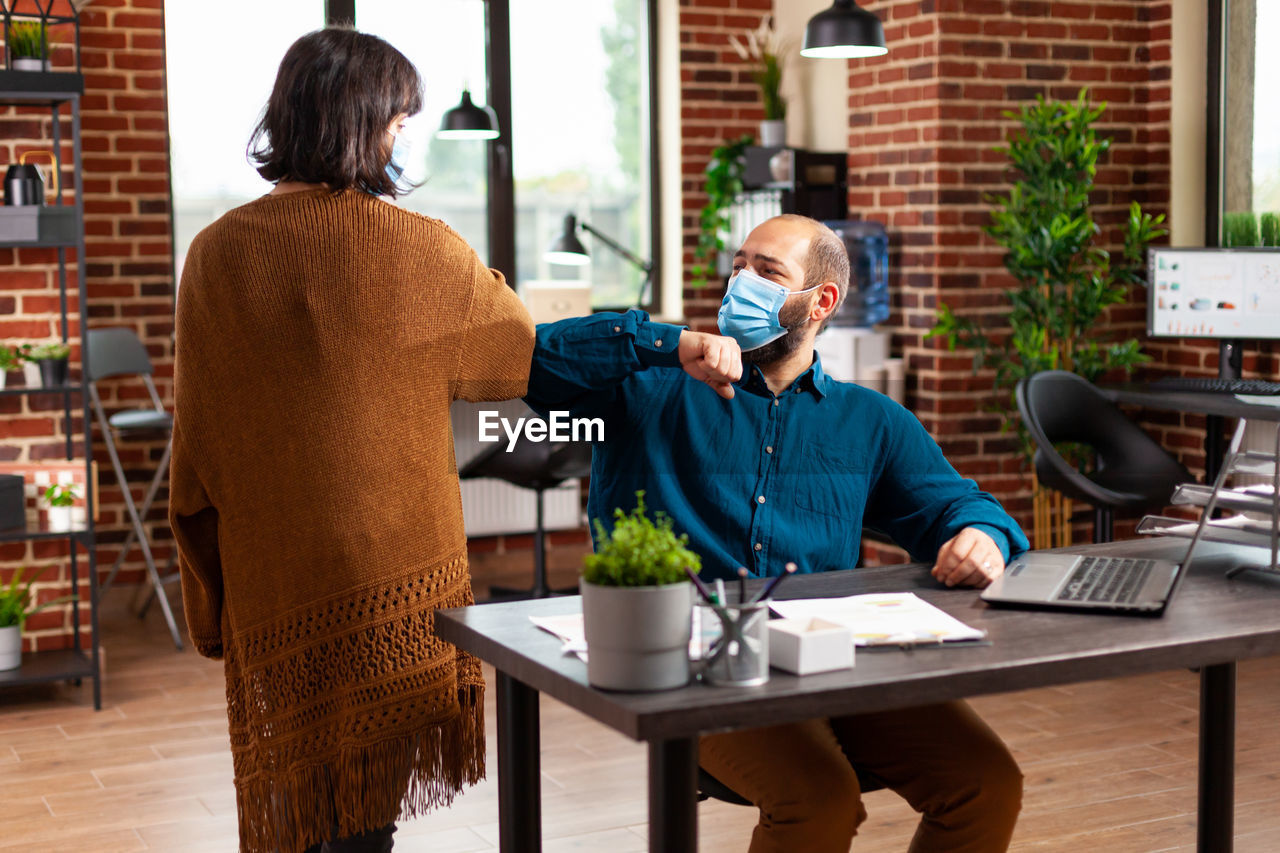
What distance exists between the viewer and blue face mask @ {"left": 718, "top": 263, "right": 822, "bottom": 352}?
221 centimetres

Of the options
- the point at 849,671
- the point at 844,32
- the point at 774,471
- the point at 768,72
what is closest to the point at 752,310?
the point at 774,471

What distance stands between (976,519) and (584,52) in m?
4.45

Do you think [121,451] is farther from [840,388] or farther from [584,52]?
[840,388]

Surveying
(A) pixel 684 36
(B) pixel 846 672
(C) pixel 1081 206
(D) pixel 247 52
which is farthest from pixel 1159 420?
(B) pixel 846 672

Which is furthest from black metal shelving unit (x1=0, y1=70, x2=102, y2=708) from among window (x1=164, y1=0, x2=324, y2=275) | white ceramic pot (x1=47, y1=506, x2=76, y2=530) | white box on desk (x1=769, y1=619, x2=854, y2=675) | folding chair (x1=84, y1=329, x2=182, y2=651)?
white box on desk (x1=769, y1=619, x2=854, y2=675)

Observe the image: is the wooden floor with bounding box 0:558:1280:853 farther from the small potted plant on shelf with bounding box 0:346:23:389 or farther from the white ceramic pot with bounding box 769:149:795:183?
the white ceramic pot with bounding box 769:149:795:183

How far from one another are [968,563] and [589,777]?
1.68 meters

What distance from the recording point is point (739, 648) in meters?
1.38

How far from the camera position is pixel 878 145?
206 inches

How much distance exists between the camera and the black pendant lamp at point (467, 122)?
17.4 feet

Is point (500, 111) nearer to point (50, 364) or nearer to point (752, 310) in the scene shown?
point (50, 364)

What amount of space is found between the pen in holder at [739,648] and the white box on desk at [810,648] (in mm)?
34

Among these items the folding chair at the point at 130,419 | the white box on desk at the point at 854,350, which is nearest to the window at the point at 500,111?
the folding chair at the point at 130,419

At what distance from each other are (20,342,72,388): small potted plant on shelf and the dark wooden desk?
8.22 feet
